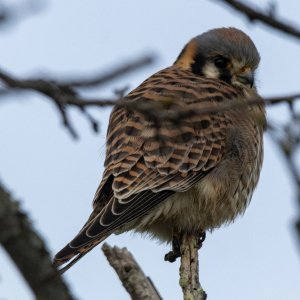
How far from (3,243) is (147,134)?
3956 millimetres

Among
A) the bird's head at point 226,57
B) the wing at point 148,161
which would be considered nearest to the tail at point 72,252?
the wing at point 148,161

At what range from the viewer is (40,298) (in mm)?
2047

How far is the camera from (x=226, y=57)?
714 centimetres

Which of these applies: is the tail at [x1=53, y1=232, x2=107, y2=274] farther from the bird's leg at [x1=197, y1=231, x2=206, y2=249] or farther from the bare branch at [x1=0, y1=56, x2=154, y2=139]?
the bare branch at [x1=0, y1=56, x2=154, y2=139]

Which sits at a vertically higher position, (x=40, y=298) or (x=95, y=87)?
(x=95, y=87)

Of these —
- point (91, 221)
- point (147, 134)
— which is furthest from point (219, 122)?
point (91, 221)

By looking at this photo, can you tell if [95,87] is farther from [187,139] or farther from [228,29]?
[228,29]

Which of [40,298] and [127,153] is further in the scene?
[127,153]

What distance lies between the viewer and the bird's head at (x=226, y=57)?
7059mm

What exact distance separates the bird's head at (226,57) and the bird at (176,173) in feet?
0.95

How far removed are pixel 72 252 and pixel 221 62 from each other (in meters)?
2.76

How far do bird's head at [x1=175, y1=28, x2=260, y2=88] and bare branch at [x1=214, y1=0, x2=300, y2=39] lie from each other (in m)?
4.67

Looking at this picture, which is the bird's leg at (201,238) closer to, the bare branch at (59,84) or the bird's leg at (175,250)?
the bird's leg at (175,250)

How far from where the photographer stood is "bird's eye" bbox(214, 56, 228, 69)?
7.15 m
